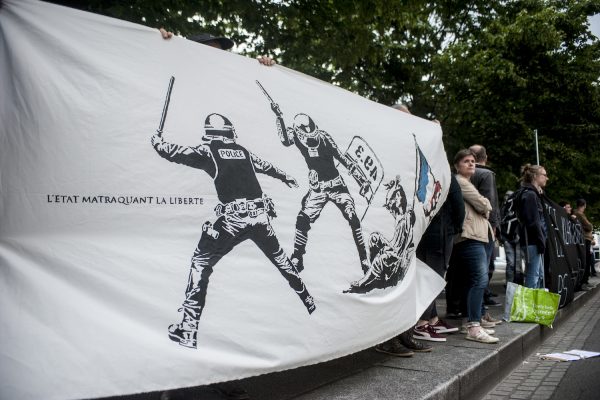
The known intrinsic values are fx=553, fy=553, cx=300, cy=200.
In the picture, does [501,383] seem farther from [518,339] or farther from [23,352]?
[23,352]

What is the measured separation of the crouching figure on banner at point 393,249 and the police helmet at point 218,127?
1.31m

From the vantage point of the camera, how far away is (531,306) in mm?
6164

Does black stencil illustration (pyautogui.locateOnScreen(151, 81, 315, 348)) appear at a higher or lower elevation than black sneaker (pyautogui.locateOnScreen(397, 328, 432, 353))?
higher

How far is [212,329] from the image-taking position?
2627 mm

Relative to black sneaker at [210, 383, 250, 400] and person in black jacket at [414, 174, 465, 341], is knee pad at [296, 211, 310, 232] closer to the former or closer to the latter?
black sneaker at [210, 383, 250, 400]

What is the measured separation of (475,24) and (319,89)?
40.5 ft

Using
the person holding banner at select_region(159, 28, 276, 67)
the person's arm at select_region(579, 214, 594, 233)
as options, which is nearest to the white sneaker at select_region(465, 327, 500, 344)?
the person holding banner at select_region(159, 28, 276, 67)

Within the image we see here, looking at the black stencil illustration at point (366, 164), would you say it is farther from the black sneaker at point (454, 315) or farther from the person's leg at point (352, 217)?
the black sneaker at point (454, 315)

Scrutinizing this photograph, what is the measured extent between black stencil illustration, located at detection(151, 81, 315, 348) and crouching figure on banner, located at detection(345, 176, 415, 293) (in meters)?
0.76

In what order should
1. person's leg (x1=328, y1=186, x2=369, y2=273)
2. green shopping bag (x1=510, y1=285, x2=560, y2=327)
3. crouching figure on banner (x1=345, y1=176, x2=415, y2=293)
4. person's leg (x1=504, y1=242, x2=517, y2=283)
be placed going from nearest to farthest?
person's leg (x1=328, y1=186, x2=369, y2=273) → crouching figure on banner (x1=345, y1=176, x2=415, y2=293) → green shopping bag (x1=510, y1=285, x2=560, y2=327) → person's leg (x1=504, y1=242, x2=517, y2=283)

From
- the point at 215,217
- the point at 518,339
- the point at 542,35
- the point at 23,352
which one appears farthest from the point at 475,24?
the point at 23,352

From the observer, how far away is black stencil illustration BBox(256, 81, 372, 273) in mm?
3305

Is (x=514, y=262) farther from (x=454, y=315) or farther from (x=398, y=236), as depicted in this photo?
(x=398, y=236)

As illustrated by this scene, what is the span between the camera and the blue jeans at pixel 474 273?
5141 millimetres
